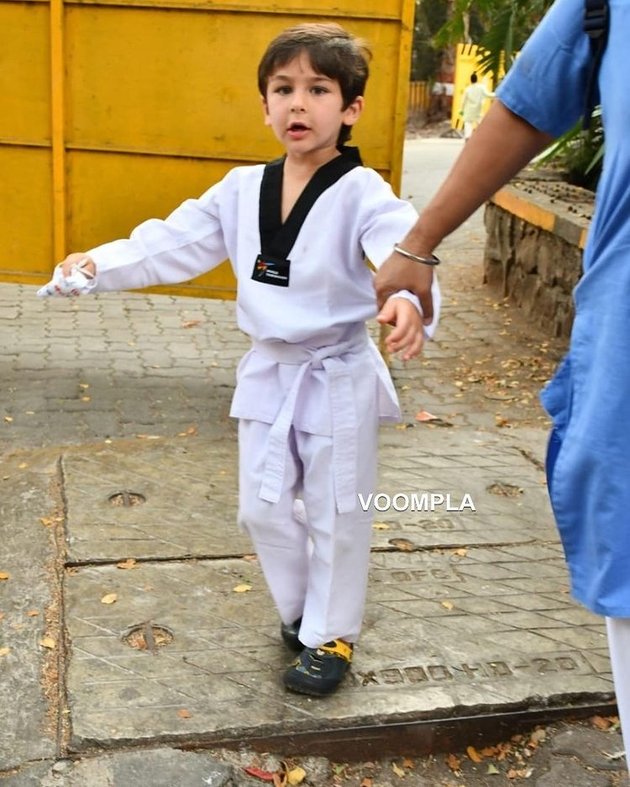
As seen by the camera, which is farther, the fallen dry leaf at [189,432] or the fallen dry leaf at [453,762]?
the fallen dry leaf at [189,432]

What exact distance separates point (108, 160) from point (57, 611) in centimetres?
288

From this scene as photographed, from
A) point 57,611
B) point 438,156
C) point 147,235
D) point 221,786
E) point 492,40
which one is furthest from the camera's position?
point 438,156

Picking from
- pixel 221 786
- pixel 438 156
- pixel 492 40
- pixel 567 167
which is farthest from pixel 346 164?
pixel 438 156

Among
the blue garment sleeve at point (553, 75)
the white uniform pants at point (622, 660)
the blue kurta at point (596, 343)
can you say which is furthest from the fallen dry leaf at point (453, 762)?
the blue garment sleeve at point (553, 75)

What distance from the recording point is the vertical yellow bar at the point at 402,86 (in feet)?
16.7

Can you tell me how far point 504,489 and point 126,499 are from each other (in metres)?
1.53

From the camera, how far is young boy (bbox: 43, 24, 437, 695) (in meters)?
2.72

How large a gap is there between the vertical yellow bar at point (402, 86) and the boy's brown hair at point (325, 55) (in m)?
2.39

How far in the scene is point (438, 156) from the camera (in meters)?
20.2

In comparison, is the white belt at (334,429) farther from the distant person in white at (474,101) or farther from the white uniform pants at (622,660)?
the distant person in white at (474,101)

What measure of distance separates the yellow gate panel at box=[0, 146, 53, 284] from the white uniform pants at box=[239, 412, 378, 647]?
309 cm

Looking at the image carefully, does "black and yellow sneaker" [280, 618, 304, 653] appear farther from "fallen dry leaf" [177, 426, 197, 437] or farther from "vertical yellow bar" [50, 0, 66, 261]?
"vertical yellow bar" [50, 0, 66, 261]

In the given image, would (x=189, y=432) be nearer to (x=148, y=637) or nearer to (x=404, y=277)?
(x=148, y=637)

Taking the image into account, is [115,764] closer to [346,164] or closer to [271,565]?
[271,565]
